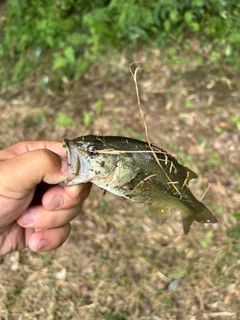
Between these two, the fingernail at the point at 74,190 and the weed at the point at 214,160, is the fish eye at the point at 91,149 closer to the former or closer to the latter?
the fingernail at the point at 74,190

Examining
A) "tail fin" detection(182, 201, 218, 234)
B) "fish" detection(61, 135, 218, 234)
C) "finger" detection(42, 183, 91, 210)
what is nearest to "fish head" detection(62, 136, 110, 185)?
"fish" detection(61, 135, 218, 234)

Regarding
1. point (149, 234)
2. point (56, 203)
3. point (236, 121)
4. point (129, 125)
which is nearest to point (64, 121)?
point (129, 125)

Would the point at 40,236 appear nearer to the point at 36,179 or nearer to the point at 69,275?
the point at 36,179

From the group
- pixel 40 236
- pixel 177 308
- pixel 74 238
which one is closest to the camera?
pixel 40 236

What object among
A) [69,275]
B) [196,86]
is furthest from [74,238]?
[196,86]

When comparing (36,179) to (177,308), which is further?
(177,308)

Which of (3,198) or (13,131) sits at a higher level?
(3,198)

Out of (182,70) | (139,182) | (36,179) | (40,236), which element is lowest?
(182,70)
